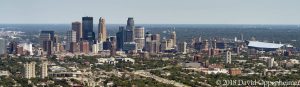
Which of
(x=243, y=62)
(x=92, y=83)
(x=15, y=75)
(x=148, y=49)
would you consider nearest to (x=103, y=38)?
(x=148, y=49)

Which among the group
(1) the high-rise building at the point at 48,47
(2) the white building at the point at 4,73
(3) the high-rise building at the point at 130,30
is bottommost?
(2) the white building at the point at 4,73

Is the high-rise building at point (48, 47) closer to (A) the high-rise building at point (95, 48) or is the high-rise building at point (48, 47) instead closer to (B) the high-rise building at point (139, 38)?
(A) the high-rise building at point (95, 48)

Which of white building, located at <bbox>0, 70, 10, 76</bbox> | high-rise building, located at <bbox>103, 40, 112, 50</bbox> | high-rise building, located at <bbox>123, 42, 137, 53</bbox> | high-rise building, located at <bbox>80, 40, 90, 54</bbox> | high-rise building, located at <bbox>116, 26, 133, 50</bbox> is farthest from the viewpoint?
high-rise building, located at <bbox>116, 26, 133, 50</bbox>

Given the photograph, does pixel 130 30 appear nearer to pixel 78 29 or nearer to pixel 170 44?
pixel 78 29

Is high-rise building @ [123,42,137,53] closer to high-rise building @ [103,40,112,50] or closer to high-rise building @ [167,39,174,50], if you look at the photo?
high-rise building @ [103,40,112,50]

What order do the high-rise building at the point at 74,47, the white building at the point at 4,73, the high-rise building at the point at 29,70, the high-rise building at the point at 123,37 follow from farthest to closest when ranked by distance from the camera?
the high-rise building at the point at 123,37, the high-rise building at the point at 74,47, the white building at the point at 4,73, the high-rise building at the point at 29,70

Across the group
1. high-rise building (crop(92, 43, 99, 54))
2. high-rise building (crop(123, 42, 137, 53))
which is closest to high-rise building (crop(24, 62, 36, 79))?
high-rise building (crop(92, 43, 99, 54))

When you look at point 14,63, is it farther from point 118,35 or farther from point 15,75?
point 118,35
